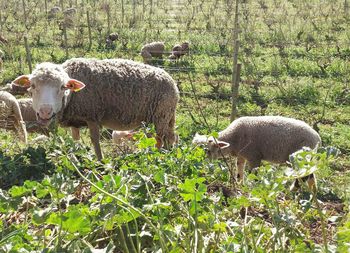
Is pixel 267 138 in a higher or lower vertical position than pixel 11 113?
higher

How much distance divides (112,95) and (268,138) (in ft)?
7.57

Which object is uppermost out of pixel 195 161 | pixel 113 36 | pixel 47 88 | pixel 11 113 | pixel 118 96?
pixel 195 161

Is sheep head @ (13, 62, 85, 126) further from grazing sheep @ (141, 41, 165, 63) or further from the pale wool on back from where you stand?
grazing sheep @ (141, 41, 165, 63)

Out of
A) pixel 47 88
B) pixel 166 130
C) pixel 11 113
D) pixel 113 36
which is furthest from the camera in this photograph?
pixel 113 36

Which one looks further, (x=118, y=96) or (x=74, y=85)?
(x=118, y=96)

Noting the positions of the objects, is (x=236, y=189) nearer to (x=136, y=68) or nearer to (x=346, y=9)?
(x=136, y=68)

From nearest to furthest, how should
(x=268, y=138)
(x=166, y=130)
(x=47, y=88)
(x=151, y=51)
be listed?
(x=47, y=88) → (x=166, y=130) → (x=268, y=138) → (x=151, y=51)

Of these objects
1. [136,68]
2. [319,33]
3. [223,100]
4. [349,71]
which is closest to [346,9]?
[319,33]

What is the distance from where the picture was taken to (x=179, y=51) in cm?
1385

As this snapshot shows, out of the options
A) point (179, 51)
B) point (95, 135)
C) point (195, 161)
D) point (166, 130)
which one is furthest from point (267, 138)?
point (179, 51)

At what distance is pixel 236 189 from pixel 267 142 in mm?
4540

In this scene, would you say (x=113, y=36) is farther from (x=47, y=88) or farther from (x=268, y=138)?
(x=47, y=88)

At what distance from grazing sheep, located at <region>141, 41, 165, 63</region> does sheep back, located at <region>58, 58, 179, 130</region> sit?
8141 mm

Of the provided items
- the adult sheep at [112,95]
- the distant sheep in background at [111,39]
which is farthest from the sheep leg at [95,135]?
the distant sheep in background at [111,39]
